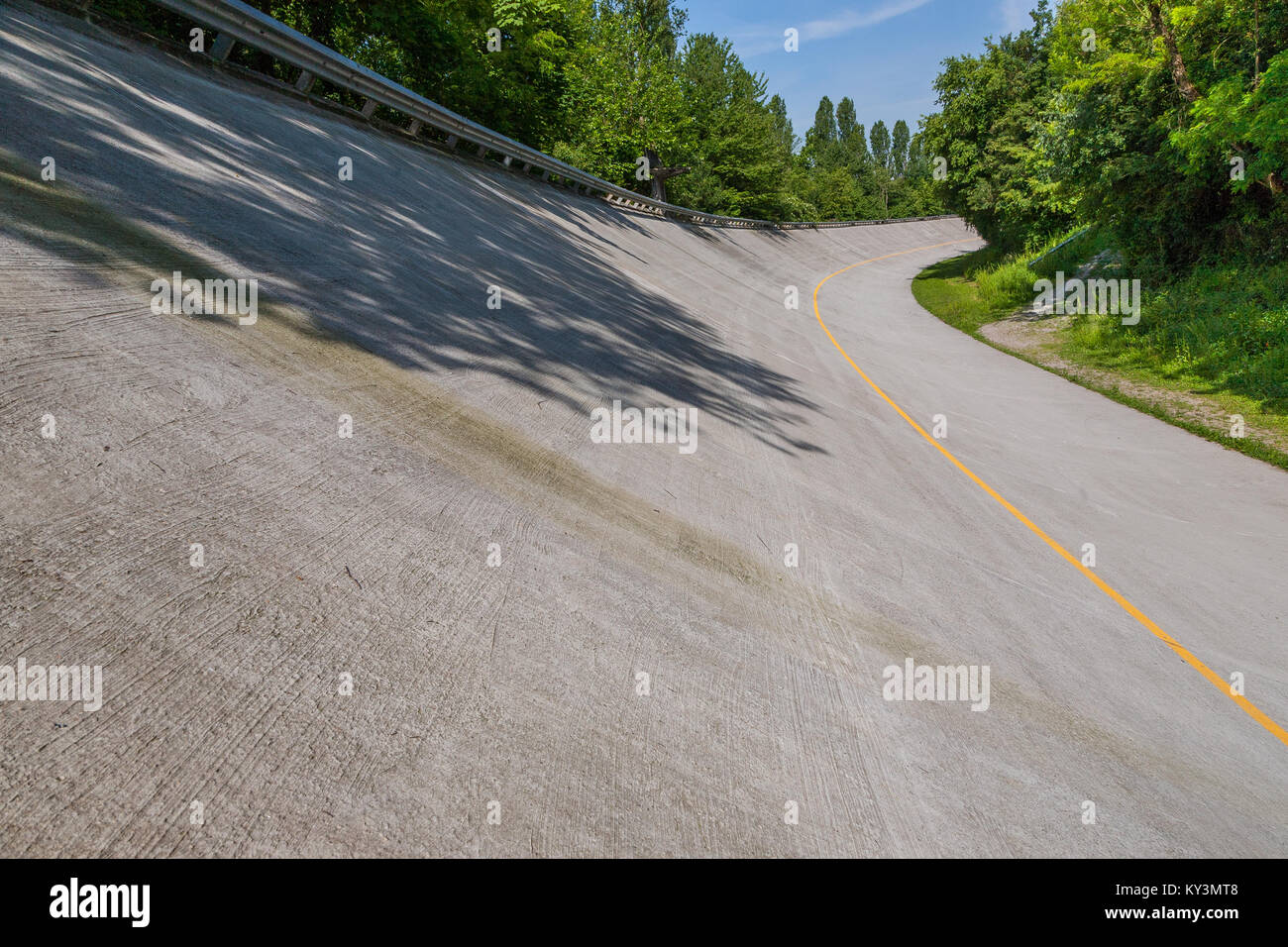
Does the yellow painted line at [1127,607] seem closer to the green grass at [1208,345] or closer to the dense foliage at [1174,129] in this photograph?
the green grass at [1208,345]

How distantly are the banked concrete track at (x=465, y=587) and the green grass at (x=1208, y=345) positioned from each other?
6013 millimetres

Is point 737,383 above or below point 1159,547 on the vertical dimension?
above

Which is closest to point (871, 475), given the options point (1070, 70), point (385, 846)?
point (385, 846)

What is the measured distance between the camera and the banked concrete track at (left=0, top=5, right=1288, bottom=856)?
2422mm

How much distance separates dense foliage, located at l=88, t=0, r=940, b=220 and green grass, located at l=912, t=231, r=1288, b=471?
64.8 feet

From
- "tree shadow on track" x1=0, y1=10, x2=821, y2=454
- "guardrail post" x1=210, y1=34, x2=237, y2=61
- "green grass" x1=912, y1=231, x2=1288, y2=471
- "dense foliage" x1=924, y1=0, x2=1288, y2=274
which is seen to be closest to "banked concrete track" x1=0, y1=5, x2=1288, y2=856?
"tree shadow on track" x1=0, y1=10, x2=821, y2=454

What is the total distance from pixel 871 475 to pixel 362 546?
6280 mm

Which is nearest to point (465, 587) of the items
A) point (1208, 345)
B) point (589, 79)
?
point (1208, 345)

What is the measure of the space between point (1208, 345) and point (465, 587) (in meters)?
18.7

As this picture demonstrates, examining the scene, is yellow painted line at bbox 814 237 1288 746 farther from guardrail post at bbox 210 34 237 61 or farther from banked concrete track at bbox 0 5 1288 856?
guardrail post at bbox 210 34 237 61

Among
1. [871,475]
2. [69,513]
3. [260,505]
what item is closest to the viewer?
[69,513]

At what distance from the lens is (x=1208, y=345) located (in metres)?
15.6
